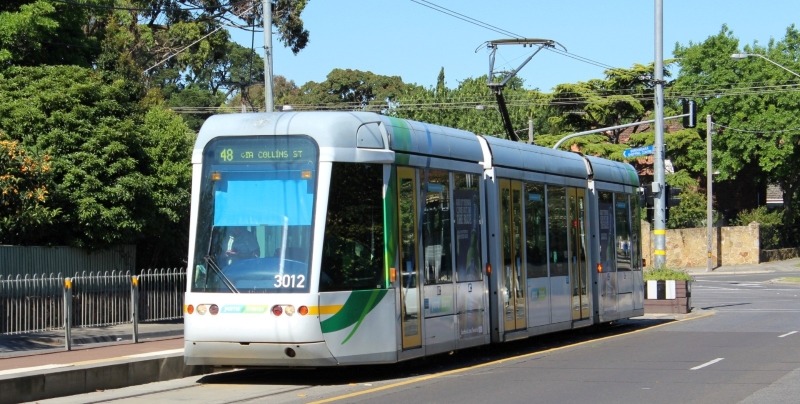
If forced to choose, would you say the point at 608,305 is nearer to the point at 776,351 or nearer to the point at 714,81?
the point at 776,351

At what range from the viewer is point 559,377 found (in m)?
14.9

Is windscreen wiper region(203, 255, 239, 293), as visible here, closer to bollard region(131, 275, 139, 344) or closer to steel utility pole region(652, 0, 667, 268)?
bollard region(131, 275, 139, 344)

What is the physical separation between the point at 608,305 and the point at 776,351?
191 inches

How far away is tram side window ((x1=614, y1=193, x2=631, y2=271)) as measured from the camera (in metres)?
23.9

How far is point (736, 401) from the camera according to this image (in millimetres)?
12422

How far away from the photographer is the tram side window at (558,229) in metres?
20.0

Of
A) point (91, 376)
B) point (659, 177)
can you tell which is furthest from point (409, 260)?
point (659, 177)

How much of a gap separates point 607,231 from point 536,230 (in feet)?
14.1

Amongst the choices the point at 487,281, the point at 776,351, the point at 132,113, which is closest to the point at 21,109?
the point at 132,113

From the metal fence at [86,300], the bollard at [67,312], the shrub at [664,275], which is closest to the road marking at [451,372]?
the metal fence at [86,300]

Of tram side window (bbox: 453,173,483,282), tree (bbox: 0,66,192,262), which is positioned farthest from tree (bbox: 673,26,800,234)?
tram side window (bbox: 453,173,483,282)

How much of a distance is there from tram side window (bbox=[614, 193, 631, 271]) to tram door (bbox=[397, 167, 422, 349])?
9765mm

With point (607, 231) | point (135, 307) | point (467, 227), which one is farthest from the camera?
point (607, 231)

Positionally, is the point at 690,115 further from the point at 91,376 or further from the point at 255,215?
the point at 91,376
